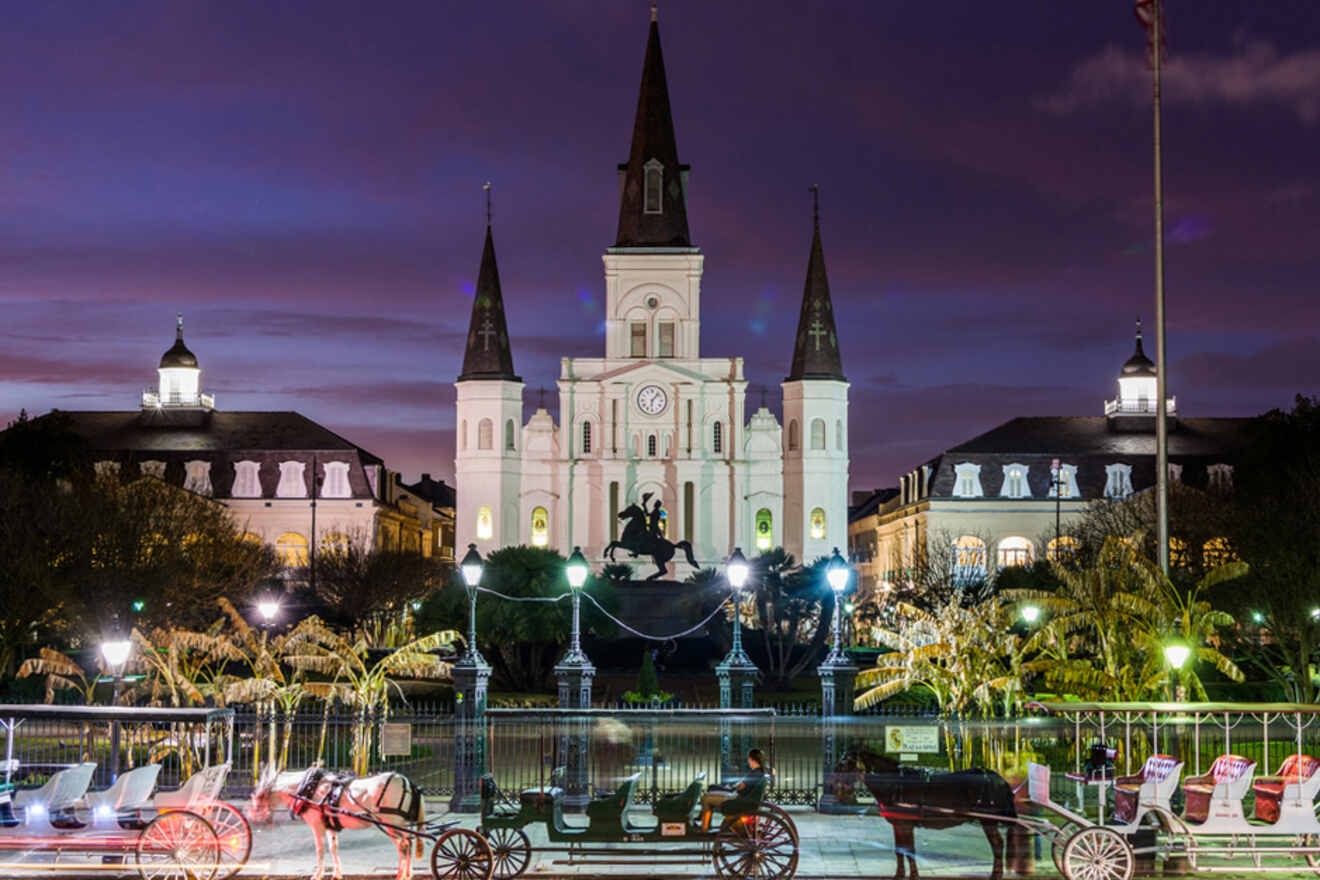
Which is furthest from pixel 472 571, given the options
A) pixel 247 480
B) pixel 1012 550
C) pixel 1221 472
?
pixel 247 480

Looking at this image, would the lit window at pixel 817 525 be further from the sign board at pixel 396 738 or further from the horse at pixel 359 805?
the horse at pixel 359 805

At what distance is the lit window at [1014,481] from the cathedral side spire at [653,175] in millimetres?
22601

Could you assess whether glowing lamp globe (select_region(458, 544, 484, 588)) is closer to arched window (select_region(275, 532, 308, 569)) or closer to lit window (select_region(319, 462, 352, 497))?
arched window (select_region(275, 532, 308, 569))

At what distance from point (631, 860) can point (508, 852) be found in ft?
5.96

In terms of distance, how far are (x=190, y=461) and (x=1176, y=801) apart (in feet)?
265

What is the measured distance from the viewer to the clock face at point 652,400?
→ 299 ft

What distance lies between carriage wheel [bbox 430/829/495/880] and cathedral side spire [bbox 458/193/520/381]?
77254 millimetres

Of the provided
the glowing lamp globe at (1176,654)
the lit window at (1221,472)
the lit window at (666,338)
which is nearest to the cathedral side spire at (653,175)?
the lit window at (666,338)

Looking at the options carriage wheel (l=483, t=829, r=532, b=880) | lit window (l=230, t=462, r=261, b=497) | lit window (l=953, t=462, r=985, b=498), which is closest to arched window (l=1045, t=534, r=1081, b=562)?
lit window (l=953, t=462, r=985, b=498)

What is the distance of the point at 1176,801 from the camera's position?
1931cm

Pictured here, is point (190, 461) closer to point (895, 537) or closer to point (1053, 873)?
point (895, 537)

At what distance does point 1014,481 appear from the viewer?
297 feet

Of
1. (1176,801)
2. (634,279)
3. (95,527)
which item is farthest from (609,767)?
(634,279)

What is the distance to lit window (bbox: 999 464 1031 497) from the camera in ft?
297
